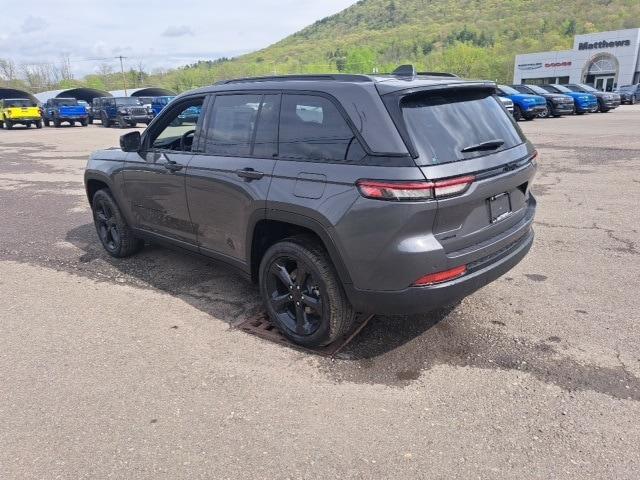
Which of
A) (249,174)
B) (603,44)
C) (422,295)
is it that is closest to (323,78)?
(249,174)

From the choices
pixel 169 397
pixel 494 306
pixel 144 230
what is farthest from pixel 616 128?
pixel 169 397

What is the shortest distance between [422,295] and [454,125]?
111 cm

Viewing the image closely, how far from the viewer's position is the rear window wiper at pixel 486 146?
3162 mm

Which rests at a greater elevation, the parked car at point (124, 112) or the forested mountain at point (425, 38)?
the forested mountain at point (425, 38)

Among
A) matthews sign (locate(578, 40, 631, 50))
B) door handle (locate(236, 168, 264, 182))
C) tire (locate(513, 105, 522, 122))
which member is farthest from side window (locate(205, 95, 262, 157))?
matthews sign (locate(578, 40, 631, 50))

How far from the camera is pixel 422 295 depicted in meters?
3.03

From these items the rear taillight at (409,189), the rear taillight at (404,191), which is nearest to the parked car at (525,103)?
the rear taillight at (409,189)

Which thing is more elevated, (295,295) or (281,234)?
(281,234)

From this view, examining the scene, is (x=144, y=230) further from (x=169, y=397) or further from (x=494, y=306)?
(x=494, y=306)

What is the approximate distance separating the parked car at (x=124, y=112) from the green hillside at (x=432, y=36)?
2356 inches

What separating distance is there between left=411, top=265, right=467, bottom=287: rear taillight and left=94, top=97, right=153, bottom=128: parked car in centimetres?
3011

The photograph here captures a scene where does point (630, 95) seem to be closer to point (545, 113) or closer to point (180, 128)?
point (545, 113)

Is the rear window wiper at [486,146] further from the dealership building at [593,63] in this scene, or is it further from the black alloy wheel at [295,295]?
the dealership building at [593,63]

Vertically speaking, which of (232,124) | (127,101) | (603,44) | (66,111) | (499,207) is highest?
(603,44)
